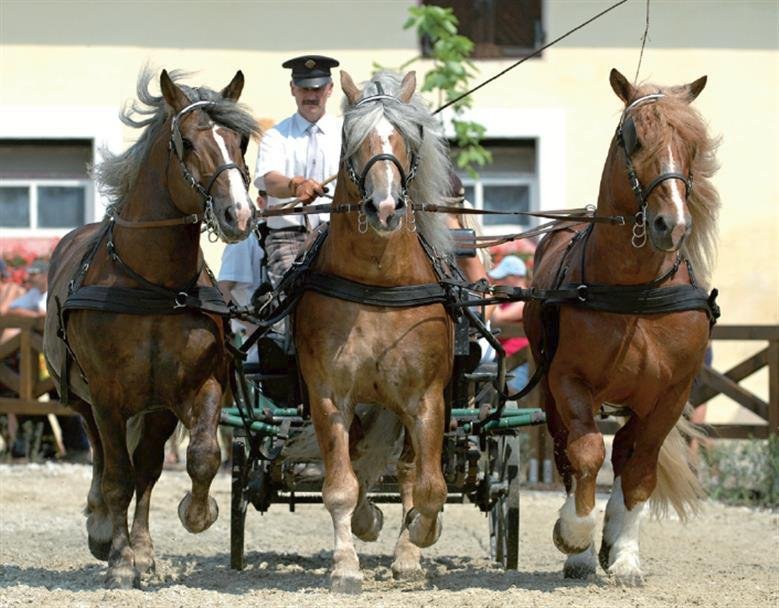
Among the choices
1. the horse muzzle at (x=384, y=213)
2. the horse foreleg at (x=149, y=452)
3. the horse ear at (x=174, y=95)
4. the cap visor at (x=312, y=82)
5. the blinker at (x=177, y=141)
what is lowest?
the horse foreleg at (x=149, y=452)

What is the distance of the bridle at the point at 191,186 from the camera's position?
20.7ft

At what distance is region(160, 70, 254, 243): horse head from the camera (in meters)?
6.20

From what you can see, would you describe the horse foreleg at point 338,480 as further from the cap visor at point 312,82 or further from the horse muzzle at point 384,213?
the cap visor at point 312,82

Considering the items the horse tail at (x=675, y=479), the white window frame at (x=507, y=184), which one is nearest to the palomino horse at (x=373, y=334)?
the horse tail at (x=675, y=479)

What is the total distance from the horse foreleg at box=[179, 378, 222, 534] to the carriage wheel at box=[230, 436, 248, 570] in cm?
66

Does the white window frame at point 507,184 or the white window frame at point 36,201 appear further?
the white window frame at point 36,201

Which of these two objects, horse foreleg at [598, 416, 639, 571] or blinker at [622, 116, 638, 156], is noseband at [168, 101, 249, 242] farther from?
horse foreleg at [598, 416, 639, 571]

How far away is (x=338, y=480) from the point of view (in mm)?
6352

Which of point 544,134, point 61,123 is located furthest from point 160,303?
point 544,134

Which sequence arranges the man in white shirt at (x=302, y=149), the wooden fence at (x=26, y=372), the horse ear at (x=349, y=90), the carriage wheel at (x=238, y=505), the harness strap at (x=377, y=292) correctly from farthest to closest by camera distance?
the wooden fence at (x=26, y=372) < the man in white shirt at (x=302, y=149) < the carriage wheel at (x=238, y=505) < the horse ear at (x=349, y=90) < the harness strap at (x=377, y=292)

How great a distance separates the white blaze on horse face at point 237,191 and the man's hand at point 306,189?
743 mm

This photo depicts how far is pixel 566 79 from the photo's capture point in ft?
46.1

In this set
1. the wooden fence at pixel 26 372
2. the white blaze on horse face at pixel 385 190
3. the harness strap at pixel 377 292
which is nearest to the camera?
the white blaze on horse face at pixel 385 190

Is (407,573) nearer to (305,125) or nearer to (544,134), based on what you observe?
(305,125)
